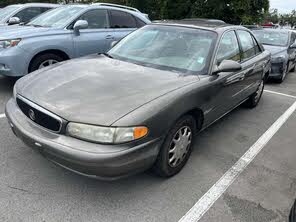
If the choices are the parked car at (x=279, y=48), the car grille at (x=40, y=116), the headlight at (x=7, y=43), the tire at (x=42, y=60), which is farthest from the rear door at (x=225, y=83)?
the parked car at (x=279, y=48)

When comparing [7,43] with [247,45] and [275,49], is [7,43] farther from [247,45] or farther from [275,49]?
[275,49]

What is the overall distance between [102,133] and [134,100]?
1.49 feet

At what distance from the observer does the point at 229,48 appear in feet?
13.0

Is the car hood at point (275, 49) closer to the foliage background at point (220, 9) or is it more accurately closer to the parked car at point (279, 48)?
the parked car at point (279, 48)

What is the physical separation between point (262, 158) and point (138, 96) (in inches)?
78.5

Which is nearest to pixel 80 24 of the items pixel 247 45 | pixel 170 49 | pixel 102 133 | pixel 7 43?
pixel 7 43

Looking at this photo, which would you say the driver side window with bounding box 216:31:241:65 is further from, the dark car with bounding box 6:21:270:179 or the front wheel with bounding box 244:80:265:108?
the front wheel with bounding box 244:80:265:108

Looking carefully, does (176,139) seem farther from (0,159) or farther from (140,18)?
(140,18)

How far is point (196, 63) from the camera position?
11.2 ft

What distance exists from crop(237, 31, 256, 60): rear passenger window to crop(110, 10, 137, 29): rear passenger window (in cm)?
284

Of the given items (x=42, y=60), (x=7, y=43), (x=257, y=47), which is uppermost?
(x=257, y=47)

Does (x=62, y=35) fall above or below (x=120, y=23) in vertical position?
below

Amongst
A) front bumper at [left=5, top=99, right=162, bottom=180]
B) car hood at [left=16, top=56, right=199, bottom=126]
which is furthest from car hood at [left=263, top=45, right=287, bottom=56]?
front bumper at [left=5, top=99, right=162, bottom=180]

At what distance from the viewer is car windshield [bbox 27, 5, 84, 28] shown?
18.7 ft
